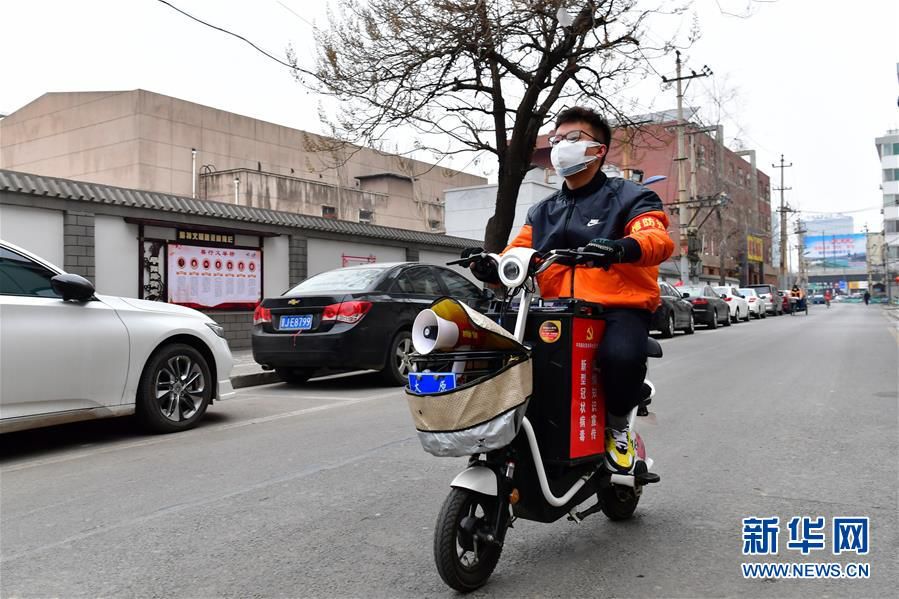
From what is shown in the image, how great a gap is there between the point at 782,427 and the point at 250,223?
11885mm

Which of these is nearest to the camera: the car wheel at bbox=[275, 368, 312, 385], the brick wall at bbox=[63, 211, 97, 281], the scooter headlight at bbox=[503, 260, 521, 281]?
the scooter headlight at bbox=[503, 260, 521, 281]

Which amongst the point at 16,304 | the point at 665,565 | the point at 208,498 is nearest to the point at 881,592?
the point at 665,565

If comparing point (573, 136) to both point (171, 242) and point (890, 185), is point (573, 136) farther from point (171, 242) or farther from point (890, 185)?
point (890, 185)

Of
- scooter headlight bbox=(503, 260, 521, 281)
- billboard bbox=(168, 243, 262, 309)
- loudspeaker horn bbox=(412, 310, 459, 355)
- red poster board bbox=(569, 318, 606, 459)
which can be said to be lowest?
red poster board bbox=(569, 318, 606, 459)

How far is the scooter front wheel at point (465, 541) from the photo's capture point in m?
2.68

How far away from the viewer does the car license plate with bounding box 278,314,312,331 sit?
857 centimetres

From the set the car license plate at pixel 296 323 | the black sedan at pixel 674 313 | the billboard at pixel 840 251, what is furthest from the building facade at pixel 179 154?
the billboard at pixel 840 251

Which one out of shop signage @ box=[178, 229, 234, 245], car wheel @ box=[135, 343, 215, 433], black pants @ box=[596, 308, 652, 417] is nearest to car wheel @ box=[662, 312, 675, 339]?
shop signage @ box=[178, 229, 234, 245]

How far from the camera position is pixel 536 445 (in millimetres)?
2924

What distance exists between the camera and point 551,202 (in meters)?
3.58

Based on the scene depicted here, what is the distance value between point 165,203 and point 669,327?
1197 centimetres

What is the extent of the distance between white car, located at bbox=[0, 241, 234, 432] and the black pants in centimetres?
418

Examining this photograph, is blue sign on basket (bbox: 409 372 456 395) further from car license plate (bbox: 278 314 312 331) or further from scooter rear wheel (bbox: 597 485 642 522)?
car license plate (bbox: 278 314 312 331)

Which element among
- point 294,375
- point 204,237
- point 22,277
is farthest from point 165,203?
point 22,277
